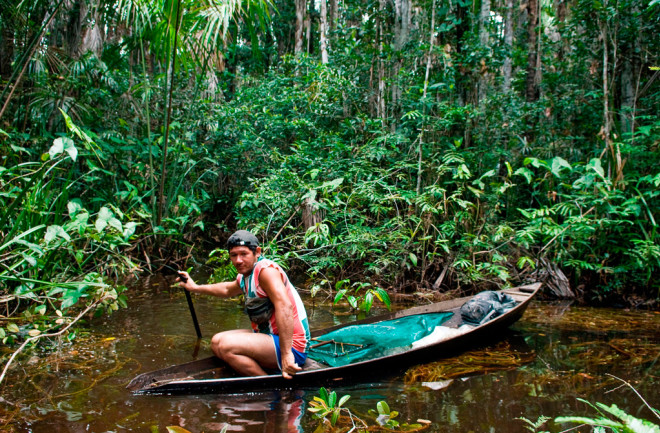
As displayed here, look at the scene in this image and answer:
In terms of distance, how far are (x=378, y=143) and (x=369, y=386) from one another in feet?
15.3

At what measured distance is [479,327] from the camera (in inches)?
154

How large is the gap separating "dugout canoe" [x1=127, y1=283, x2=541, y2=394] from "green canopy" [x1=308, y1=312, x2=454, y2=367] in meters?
0.08

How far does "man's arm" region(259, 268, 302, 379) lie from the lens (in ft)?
9.75

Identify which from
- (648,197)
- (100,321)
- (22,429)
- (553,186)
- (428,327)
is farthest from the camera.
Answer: (553,186)

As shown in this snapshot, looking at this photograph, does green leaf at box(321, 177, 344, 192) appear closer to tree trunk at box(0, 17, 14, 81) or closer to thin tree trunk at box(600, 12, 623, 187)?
thin tree trunk at box(600, 12, 623, 187)

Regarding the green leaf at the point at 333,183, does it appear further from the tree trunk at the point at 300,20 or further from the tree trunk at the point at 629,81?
the tree trunk at the point at 300,20

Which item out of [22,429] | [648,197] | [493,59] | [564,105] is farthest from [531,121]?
[22,429]

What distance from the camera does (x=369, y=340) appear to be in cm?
394

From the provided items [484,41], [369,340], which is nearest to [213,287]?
[369,340]

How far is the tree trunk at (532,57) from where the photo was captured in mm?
8812

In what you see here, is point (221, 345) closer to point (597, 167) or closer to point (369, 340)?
point (369, 340)

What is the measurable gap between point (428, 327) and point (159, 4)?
4655 millimetres

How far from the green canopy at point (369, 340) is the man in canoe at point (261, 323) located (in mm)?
468

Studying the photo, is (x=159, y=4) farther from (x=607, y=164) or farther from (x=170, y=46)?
(x=607, y=164)
